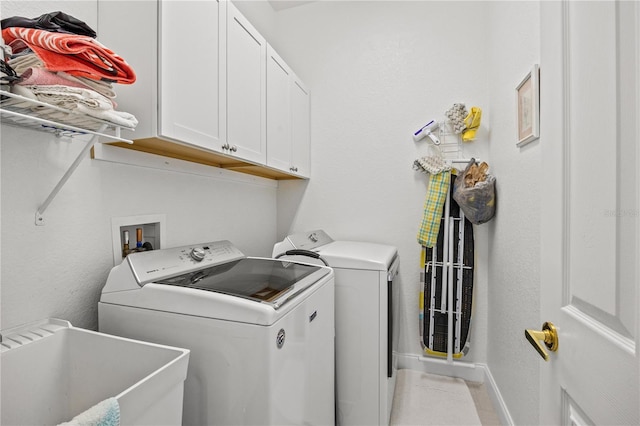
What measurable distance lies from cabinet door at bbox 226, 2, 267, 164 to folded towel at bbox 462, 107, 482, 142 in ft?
5.01

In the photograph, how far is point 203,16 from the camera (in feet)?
4.18

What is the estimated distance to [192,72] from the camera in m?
1.22

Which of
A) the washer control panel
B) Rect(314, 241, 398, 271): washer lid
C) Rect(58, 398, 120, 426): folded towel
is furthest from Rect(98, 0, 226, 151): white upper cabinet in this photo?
Rect(314, 241, 398, 271): washer lid

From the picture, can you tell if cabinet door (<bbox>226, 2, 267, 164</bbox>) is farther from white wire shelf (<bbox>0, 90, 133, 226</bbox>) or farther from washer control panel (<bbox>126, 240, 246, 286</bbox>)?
white wire shelf (<bbox>0, 90, 133, 226</bbox>)

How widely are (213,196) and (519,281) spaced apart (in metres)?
1.84

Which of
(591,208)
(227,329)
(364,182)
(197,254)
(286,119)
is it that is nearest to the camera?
(591,208)

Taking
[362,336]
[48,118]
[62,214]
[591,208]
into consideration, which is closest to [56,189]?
[62,214]

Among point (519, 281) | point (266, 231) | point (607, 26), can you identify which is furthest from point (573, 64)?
point (266, 231)

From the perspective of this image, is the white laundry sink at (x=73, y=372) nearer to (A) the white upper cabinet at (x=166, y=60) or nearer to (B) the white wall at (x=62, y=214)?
(B) the white wall at (x=62, y=214)

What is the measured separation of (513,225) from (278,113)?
5.33ft

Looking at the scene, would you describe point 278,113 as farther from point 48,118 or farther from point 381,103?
point 48,118

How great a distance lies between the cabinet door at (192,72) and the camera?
1.09 m

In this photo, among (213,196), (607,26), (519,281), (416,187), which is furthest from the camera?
(416,187)

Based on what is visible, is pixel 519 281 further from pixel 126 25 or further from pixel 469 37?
pixel 126 25
